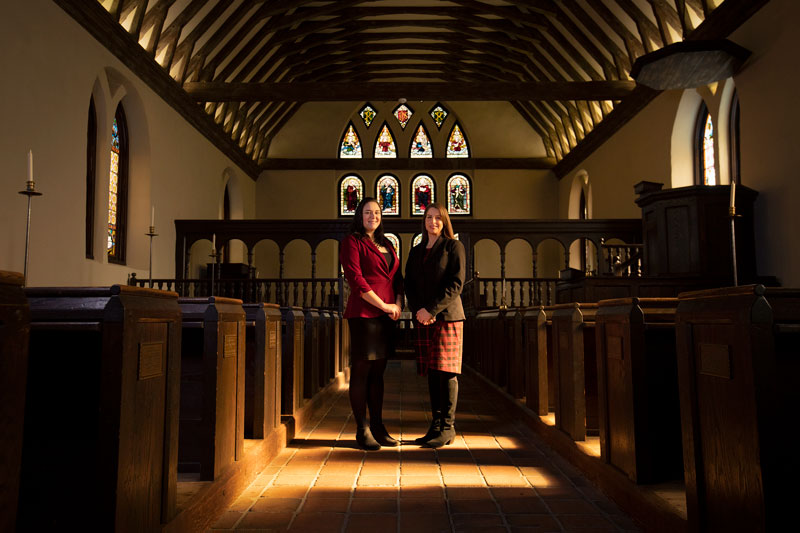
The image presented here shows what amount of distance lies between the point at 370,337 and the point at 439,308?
40 cm

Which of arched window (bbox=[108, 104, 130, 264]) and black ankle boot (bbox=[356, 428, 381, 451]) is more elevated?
arched window (bbox=[108, 104, 130, 264])

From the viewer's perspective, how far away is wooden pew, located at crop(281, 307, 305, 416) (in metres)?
3.99

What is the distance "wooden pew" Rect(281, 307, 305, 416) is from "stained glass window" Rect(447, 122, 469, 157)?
15.0 metres

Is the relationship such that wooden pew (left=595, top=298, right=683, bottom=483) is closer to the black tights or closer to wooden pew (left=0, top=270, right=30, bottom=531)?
the black tights

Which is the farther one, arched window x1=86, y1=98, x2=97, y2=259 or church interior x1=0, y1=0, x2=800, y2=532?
arched window x1=86, y1=98, x2=97, y2=259

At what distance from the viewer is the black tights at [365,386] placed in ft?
11.7

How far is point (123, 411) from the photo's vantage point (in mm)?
1586

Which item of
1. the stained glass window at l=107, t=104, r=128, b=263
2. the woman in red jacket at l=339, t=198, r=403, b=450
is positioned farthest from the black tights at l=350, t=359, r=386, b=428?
Result: the stained glass window at l=107, t=104, r=128, b=263

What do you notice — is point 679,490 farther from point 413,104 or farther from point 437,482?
point 413,104

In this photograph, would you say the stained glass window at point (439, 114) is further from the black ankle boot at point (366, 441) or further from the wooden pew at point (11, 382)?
the wooden pew at point (11, 382)

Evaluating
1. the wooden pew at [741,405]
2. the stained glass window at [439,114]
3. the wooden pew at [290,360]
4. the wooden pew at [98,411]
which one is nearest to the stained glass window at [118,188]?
the wooden pew at [290,360]

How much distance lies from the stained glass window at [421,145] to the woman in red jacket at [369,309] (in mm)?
15358

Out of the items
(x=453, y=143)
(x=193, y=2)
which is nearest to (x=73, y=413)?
(x=193, y=2)

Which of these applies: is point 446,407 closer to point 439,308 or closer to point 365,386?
point 365,386
